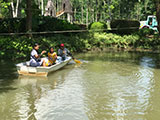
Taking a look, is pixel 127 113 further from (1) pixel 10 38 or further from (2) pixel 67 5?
(2) pixel 67 5

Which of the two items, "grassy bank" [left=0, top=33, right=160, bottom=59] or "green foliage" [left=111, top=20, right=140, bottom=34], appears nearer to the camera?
"grassy bank" [left=0, top=33, right=160, bottom=59]

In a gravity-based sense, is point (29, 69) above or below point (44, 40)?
below

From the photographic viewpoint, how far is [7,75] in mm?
11797

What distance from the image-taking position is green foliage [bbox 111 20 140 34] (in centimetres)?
2605

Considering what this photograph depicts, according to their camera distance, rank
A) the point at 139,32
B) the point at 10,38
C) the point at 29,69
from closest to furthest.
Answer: the point at 29,69 < the point at 10,38 < the point at 139,32

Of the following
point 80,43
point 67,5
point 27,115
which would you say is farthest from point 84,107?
point 67,5

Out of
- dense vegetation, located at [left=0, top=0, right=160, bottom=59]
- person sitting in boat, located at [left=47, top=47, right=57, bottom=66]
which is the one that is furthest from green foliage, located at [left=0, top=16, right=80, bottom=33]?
person sitting in boat, located at [left=47, top=47, right=57, bottom=66]

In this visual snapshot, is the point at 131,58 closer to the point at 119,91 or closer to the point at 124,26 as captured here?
the point at 119,91

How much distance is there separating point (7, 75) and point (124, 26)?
704 inches

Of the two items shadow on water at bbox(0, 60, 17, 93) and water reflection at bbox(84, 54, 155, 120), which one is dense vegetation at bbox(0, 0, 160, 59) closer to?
shadow on water at bbox(0, 60, 17, 93)

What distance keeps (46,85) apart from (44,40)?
10340mm

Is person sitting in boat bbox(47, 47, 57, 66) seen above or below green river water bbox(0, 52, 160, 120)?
above

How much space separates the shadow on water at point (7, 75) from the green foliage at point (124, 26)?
14.7 meters

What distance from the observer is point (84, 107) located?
7.14 meters
